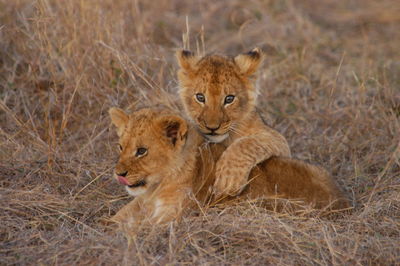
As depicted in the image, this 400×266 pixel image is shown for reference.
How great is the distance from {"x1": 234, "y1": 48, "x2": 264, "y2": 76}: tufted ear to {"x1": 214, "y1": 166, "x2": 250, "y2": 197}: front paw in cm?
102

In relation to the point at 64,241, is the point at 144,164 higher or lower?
higher

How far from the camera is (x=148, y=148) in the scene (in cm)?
430

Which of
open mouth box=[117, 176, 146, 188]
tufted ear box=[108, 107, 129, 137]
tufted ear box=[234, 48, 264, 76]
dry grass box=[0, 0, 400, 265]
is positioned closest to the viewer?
dry grass box=[0, 0, 400, 265]

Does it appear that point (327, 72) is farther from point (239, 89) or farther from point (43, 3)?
point (43, 3)

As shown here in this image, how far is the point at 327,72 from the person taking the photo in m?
7.87

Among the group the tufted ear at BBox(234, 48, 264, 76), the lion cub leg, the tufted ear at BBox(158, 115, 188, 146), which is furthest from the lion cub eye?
the tufted ear at BBox(234, 48, 264, 76)

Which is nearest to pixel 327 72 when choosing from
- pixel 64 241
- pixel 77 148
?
pixel 77 148

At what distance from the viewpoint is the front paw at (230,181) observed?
15.0 feet

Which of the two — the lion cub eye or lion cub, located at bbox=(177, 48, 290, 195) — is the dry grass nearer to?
lion cub, located at bbox=(177, 48, 290, 195)

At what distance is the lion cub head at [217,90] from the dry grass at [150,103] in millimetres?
650

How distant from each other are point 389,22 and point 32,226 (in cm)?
813

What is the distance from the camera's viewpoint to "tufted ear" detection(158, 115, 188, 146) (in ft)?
14.1

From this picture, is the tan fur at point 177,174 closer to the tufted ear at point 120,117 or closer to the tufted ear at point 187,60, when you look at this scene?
the tufted ear at point 120,117

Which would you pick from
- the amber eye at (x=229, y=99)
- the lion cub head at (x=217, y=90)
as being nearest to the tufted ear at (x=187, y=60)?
the lion cub head at (x=217, y=90)
